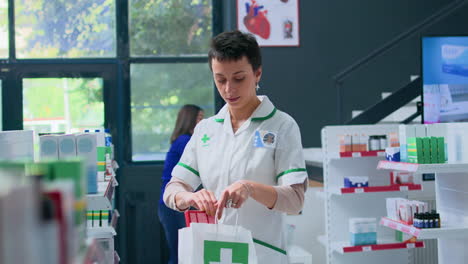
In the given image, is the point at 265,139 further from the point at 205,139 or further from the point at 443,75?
the point at 443,75

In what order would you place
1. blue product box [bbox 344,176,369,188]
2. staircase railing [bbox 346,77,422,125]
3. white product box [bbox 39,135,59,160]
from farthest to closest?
staircase railing [bbox 346,77,422,125] < blue product box [bbox 344,176,369,188] < white product box [bbox 39,135,59,160]

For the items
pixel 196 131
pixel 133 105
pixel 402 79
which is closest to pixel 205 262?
pixel 196 131

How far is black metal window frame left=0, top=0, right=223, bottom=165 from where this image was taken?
20.8 ft

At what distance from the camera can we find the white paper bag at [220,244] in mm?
1704

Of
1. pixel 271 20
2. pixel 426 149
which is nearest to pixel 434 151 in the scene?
pixel 426 149

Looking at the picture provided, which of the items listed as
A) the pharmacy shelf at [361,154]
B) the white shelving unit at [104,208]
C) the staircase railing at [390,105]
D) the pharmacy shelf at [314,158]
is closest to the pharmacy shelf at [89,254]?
the white shelving unit at [104,208]

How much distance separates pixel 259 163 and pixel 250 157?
0.04 meters

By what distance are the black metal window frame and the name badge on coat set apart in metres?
4.77

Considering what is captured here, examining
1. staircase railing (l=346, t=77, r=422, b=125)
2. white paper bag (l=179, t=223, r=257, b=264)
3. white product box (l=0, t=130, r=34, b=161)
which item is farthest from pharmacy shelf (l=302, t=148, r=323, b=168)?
white paper bag (l=179, t=223, r=257, b=264)

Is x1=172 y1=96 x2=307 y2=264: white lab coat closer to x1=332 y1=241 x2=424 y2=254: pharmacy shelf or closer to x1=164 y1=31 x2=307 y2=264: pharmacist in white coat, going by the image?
x1=164 y1=31 x2=307 y2=264: pharmacist in white coat

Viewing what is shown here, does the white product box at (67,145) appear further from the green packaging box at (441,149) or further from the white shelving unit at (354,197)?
the white shelving unit at (354,197)

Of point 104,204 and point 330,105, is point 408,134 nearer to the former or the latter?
point 104,204

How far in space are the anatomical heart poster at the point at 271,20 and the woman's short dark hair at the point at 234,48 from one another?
15.8 feet

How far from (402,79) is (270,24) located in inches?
66.4
